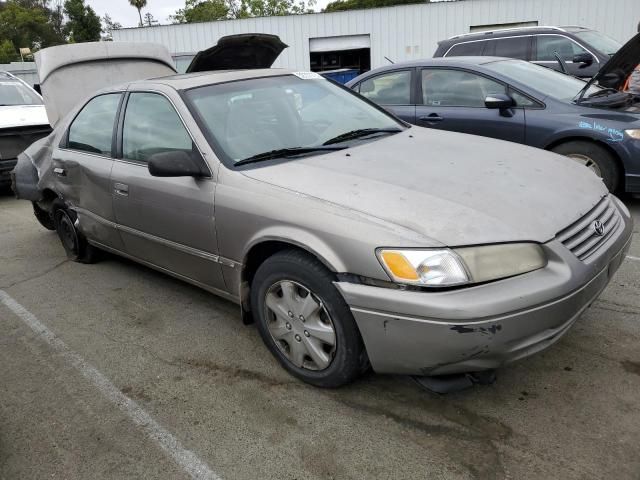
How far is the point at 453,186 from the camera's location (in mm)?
2562

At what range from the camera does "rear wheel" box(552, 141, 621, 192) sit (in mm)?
5105

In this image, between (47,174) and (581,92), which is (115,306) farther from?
(581,92)

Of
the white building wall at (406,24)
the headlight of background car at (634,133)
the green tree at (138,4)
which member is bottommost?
the headlight of background car at (634,133)

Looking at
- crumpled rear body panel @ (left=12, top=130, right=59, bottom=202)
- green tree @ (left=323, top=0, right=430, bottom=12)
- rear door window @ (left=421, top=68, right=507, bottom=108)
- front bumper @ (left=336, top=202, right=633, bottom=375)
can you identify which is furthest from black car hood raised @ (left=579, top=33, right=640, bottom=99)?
green tree @ (left=323, top=0, right=430, bottom=12)

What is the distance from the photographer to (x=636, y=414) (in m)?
2.39

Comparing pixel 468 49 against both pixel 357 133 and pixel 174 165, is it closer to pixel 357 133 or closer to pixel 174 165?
pixel 357 133

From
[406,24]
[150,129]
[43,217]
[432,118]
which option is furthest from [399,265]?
[406,24]

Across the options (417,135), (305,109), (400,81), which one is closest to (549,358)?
(417,135)

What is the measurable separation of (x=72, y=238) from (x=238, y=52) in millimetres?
2296

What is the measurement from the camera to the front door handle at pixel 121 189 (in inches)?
145

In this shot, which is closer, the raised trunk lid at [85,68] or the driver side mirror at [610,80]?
the driver side mirror at [610,80]

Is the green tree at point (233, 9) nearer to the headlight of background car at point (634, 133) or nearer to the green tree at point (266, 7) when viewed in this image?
the green tree at point (266, 7)

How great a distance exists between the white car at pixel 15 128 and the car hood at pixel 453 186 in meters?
6.25

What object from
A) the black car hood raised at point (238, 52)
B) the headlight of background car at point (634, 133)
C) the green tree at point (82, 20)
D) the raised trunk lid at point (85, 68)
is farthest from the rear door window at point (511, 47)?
the green tree at point (82, 20)
